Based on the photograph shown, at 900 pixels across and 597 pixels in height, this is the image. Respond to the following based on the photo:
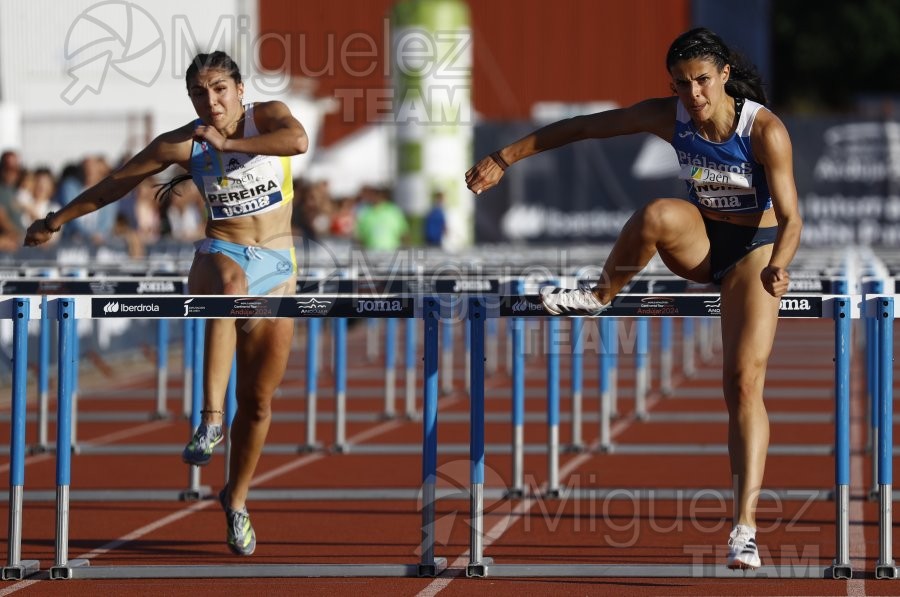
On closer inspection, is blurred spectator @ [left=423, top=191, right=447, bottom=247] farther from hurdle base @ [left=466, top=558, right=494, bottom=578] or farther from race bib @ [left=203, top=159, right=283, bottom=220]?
hurdle base @ [left=466, top=558, right=494, bottom=578]

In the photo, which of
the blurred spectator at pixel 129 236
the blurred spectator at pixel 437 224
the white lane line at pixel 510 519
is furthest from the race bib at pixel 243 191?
the blurred spectator at pixel 437 224

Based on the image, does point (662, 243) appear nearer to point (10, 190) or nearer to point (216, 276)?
point (216, 276)

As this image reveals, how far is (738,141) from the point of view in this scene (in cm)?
614

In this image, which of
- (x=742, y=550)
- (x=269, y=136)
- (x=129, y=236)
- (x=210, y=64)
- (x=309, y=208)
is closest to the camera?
(x=742, y=550)

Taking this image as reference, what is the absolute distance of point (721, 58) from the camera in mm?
6172

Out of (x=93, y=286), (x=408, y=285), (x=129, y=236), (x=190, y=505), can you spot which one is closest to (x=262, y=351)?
(x=190, y=505)

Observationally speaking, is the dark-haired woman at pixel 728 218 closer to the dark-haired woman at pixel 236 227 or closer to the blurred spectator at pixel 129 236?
the dark-haired woman at pixel 236 227

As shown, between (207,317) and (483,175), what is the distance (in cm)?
128

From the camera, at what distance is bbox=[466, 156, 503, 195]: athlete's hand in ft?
20.9

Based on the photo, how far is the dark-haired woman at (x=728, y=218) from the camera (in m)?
6.08

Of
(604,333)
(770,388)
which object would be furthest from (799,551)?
(770,388)

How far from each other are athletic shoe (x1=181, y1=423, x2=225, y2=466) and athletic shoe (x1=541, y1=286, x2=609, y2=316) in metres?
1.62

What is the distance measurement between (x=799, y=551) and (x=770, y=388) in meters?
8.94

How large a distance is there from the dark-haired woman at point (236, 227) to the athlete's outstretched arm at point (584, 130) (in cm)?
95
